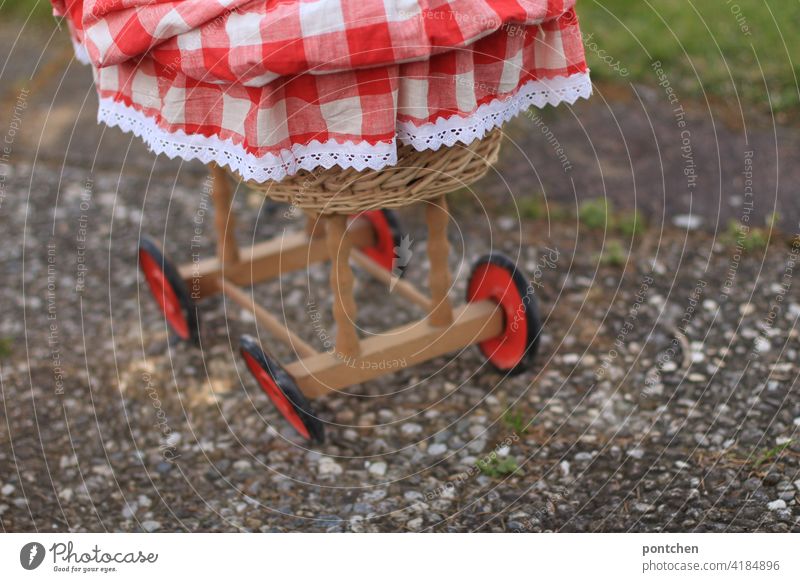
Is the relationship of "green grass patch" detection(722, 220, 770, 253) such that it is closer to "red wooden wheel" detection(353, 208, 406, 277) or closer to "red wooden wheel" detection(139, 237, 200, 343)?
"red wooden wheel" detection(353, 208, 406, 277)

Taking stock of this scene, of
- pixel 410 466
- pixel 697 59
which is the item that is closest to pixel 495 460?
pixel 410 466

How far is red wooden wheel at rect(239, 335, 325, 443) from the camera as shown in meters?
1.87

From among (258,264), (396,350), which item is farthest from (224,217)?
(396,350)

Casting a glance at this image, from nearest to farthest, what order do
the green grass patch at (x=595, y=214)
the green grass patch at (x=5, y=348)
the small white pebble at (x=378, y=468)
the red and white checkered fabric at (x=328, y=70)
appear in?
the red and white checkered fabric at (x=328, y=70)
the small white pebble at (x=378, y=468)
the green grass patch at (x=5, y=348)
the green grass patch at (x=595, y=214)

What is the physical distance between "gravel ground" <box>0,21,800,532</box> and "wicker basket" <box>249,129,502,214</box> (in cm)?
56

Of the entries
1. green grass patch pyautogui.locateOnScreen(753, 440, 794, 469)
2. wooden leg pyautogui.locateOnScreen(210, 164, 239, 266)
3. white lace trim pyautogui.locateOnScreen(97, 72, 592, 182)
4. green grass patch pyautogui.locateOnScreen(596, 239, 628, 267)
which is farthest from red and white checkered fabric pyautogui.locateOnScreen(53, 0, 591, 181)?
green grass patch pyautogui.locateOnScreen(596, 239, 628, 267)

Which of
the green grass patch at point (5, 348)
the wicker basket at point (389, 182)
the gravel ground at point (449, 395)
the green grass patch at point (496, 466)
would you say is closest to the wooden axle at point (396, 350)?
the gravel ground at point (449, 395)

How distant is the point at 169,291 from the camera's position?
2.25 metres

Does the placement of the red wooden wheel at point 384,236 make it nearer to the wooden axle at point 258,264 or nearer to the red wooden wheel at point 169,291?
the wooden axle at point 258,264

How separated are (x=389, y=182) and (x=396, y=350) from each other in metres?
0.47

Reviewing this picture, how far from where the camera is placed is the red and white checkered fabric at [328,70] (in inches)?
54.4

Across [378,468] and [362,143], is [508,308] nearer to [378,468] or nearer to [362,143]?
[378,468]

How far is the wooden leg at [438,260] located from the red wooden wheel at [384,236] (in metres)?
0.36

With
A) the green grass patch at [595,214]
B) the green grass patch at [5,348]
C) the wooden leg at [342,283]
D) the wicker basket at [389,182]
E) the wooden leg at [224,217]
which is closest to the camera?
the wicker basket at [389,182]
